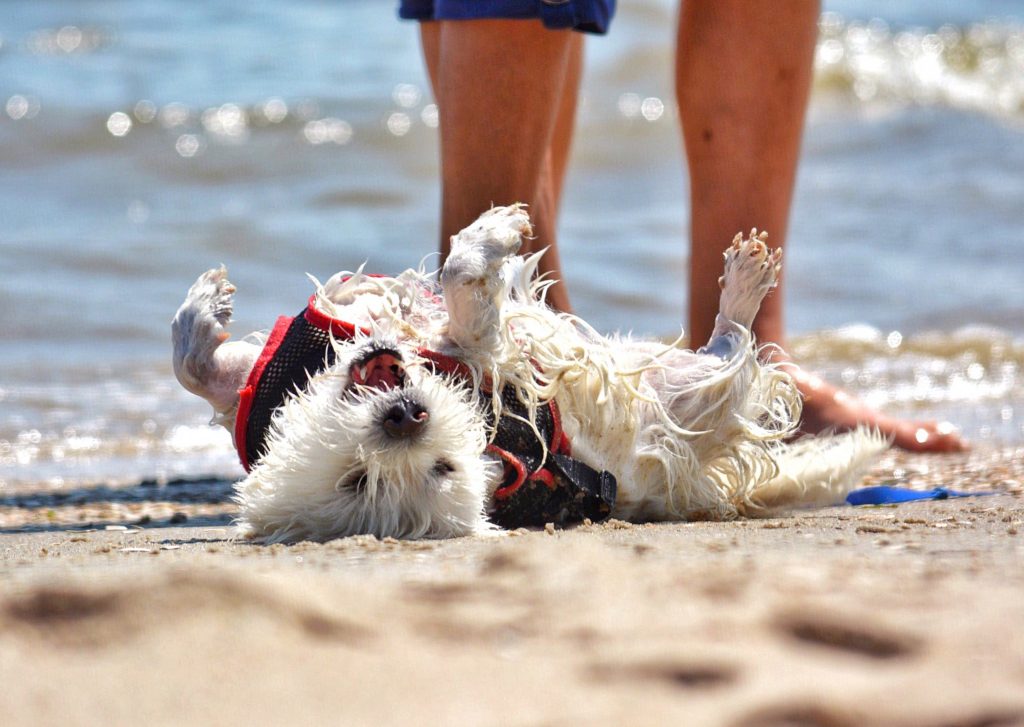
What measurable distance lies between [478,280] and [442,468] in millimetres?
391

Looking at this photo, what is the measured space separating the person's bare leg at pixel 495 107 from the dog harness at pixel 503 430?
660mm

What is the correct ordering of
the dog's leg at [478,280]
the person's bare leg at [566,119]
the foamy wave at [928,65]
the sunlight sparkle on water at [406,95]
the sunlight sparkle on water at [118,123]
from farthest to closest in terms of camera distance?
the foamy wave at [928,65] < the sunlight sparkle on water at [406,95] < the sunlight sparkle on water at [118,123] < the person's bare leg at [566,119] < the dog's leg at [478,280]

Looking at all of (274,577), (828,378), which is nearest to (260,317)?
(828,378)

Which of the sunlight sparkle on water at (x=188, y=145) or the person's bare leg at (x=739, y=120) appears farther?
the sunlight sparkle on water at (x=188, y=145)

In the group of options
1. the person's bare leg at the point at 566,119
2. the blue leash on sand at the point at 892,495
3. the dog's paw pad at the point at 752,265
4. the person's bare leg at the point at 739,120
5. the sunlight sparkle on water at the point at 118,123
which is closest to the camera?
the dog's paw pad at the point at 752,265

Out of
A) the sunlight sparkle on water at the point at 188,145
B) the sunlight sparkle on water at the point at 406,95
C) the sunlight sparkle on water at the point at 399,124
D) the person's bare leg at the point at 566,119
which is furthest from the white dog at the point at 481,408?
the sunlight sparkle on water at the point at 406,95

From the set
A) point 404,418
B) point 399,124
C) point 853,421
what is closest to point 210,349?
point 404,418

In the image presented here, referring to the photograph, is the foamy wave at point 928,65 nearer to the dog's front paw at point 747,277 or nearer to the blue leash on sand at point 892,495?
the blue leash on sand at point 892,495

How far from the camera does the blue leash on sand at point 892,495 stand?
3064mm

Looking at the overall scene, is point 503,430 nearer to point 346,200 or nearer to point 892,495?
point 892,495

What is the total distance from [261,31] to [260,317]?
6900 millimetres

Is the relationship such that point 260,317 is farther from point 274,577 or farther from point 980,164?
point 980,164

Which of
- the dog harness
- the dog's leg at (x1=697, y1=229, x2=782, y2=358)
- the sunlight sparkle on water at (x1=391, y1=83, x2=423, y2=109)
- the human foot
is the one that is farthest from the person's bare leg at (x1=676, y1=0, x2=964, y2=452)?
the sunlight sparkle on water at (x1=391, y1=83, x2=423, y2=109)

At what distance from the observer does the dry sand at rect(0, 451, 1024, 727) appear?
1445 millimetres
